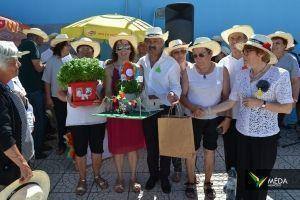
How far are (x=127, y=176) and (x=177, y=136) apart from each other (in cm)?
164

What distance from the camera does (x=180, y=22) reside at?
6430mm

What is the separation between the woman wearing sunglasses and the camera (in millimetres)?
4273

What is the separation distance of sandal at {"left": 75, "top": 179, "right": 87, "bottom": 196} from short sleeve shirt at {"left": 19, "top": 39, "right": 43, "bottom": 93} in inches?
72.1

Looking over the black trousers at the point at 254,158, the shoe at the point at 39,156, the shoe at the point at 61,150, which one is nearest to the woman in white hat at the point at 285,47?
the black trousers at the point at 254,158

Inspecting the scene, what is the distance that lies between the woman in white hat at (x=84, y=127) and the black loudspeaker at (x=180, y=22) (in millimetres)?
2198

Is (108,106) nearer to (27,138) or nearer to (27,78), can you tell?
(27,138)

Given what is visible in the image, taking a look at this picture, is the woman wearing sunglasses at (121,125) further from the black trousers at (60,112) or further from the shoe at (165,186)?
the black trousers at (60,112)

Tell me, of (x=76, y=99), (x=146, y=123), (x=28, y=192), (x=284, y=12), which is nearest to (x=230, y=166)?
(x=146, y=123)

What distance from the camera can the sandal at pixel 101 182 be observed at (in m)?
4.62

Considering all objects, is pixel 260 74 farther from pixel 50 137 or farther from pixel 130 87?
pixel 50 137

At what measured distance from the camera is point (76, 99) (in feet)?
13.3

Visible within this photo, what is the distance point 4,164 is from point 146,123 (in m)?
1.89

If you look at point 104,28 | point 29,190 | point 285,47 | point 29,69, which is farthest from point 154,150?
point 104,28

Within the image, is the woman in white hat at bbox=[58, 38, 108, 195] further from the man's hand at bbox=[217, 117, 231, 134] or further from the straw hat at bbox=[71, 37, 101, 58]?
the man's hand at bbox=[217, 117, 231, 134]
